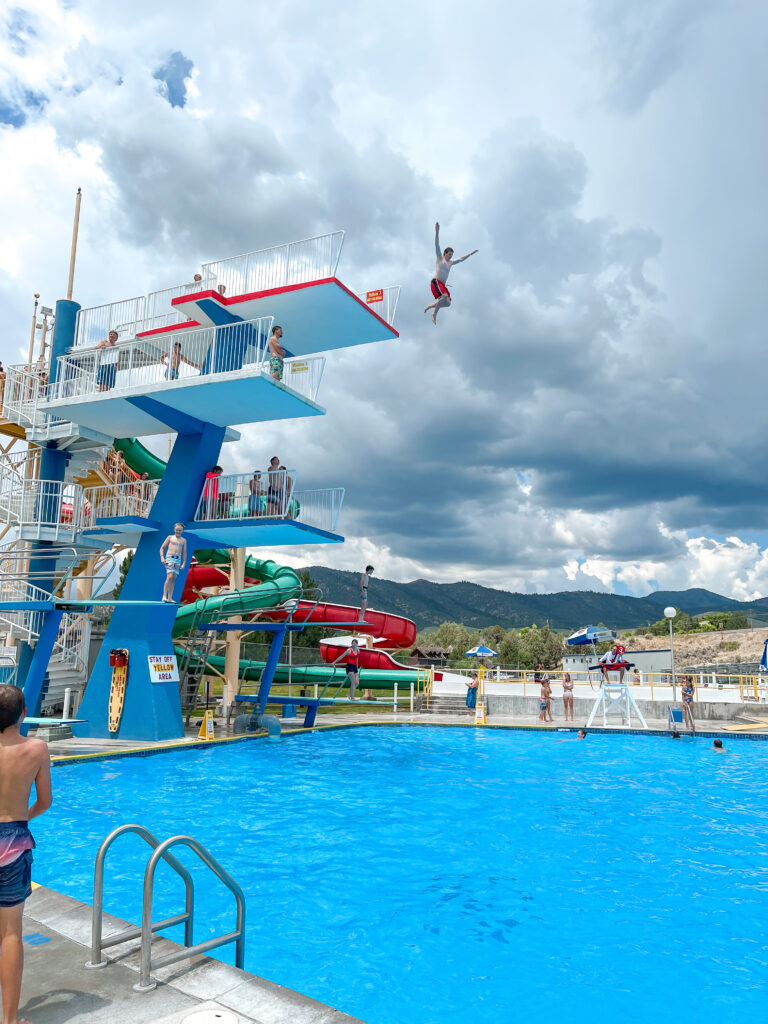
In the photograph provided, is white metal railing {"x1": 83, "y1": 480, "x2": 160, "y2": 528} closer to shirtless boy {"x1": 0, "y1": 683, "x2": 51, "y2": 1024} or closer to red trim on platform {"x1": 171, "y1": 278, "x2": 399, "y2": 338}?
red trim on platform {"x1": 171, "y1": 278, "x2": 399, "y2": 338}

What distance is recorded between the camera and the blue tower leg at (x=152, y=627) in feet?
58.4

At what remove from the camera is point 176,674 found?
1870 centimetres

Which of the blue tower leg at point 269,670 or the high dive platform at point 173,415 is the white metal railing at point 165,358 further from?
the blue tower leg at point 269,670

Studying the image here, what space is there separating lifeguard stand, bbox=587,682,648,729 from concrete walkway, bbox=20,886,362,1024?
1983cm

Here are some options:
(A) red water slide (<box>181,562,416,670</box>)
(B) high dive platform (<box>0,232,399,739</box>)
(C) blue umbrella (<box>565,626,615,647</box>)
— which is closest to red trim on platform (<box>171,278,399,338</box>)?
(B) high dive platform (<box>0,232,399,739</box>)

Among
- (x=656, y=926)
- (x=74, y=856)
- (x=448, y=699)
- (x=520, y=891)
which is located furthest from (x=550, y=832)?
(x=448, y=699)

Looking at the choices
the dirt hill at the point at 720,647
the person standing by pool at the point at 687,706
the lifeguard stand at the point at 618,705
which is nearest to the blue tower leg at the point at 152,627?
the lifeguard stand at the point at 618,705

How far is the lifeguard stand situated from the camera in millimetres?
22314

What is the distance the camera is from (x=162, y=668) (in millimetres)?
18312

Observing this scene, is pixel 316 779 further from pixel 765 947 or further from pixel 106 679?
pixel 765 947

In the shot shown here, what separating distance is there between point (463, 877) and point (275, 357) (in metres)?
12.3

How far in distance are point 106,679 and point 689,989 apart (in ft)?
53.2

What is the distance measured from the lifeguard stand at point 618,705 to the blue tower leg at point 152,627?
43.4 ft

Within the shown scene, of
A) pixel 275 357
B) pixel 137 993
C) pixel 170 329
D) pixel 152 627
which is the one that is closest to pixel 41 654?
pixel 152 627
